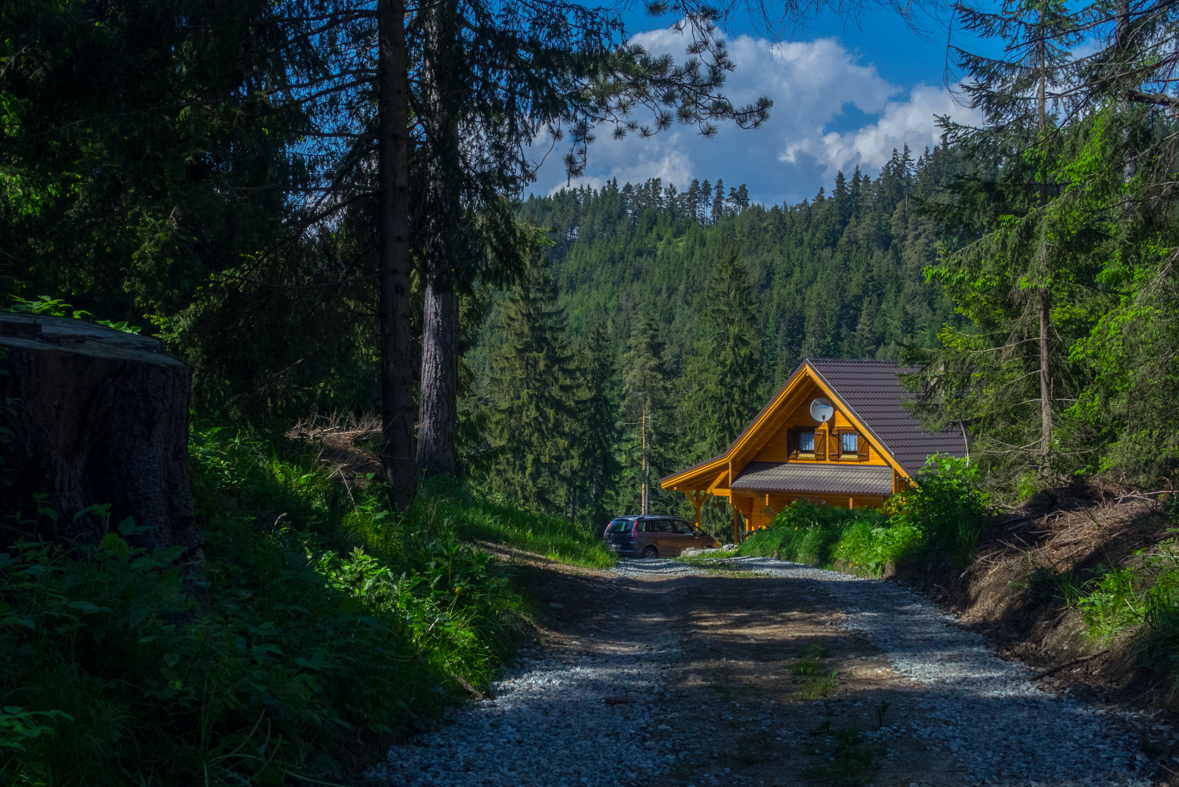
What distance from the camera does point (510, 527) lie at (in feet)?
41.8

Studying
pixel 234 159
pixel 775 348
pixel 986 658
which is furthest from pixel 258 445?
pixel 775 348

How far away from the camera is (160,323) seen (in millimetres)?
7965

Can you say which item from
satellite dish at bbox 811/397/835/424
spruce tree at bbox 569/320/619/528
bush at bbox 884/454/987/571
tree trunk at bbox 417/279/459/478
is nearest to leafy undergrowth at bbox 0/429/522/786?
bush at bbox 884/454/987/571

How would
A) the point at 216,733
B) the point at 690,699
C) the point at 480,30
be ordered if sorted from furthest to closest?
the point at 480,30 < the point at 690,699 < the point at 216,733

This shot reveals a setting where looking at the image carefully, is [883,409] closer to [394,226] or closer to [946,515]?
[946,515]

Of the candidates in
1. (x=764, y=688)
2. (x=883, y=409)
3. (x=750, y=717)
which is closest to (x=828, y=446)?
(x=883, y=409)

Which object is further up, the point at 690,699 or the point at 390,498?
the point at 390,498

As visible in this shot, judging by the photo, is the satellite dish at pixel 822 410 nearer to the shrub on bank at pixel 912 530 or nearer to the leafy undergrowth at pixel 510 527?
the shrub on bank at pixel 912 530

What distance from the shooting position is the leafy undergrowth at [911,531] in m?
9.54

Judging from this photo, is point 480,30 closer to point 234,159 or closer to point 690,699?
point 234,159

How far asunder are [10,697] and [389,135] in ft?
20.1

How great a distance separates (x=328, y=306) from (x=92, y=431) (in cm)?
432

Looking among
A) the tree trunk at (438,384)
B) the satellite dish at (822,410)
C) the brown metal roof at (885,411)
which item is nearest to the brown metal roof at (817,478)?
the brown metal roof at (885,411)

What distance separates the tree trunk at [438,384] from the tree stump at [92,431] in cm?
908
